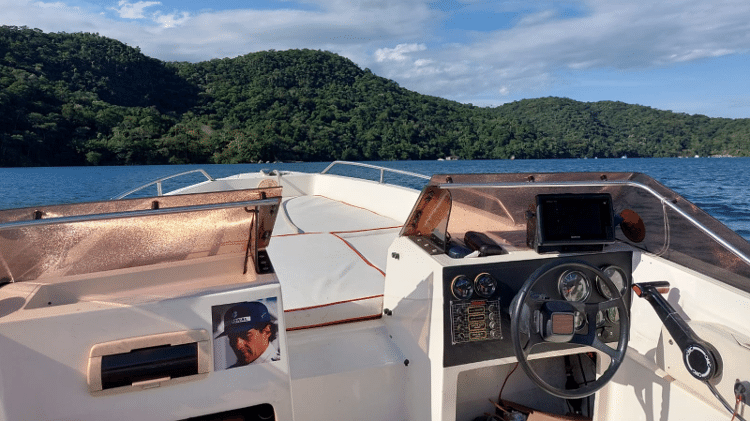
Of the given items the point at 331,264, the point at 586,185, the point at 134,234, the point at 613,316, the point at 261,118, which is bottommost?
the point at 331,264

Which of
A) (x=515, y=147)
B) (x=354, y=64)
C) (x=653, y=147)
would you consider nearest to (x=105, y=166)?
(x=354, y=64)

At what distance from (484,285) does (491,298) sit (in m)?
0.07

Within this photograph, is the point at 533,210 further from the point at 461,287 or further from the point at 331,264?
the point at 331,264

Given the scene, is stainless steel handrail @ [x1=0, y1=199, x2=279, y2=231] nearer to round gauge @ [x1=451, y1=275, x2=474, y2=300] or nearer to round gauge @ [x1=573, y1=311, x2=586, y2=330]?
round gauge @ [x1=451, y1=275, x2=474, y2=300]

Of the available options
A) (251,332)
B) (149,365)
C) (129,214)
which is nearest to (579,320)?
(251,332)

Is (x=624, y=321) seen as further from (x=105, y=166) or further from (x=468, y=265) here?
(x=105, y=166)

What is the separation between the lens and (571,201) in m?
1.85

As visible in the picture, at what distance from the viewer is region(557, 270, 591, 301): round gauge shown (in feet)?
5.59

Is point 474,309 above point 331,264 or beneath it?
above

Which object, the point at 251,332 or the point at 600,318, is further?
the point at 600,318

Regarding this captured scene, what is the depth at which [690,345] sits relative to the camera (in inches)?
60.1

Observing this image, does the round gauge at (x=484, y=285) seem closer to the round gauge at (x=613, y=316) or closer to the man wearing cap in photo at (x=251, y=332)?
the round gauge at (x=613, y=316)

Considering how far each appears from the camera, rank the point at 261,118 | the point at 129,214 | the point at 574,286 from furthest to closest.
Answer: the point at 261,118, the point at 574,286, the point at 129,214

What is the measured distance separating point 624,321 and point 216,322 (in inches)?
54.6
